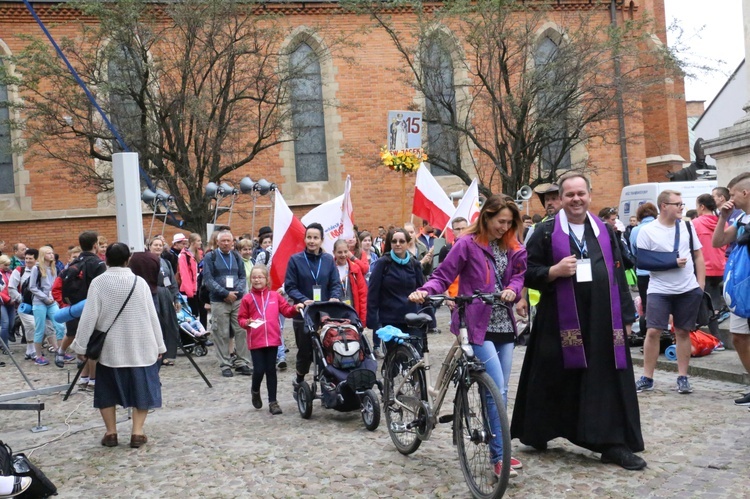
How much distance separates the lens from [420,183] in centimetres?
1564

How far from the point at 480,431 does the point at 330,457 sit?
1770mm

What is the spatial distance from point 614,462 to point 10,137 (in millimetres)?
24389

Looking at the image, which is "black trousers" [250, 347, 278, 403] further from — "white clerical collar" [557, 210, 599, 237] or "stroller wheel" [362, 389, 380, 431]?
"white clerical collar" [557, 210, 599, 237]

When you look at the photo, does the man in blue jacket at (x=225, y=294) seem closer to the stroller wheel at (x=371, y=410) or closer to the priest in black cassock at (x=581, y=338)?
the stroller wheel at (x=371, y=410)

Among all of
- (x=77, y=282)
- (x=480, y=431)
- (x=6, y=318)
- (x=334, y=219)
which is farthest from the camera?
(x=6, y=318)

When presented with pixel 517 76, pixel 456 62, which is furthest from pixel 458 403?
pixel 456 62

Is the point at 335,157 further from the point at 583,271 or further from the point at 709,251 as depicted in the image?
the point at 583,271

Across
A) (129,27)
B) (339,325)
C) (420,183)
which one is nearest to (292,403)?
(339,325)

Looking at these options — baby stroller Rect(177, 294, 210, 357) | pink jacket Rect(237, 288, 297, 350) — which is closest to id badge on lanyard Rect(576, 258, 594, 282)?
pink jacket Rect(237, 288, 297, 350)

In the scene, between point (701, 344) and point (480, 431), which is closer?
point (480, 431)

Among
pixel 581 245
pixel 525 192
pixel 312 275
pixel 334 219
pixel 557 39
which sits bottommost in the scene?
pixel 312 275

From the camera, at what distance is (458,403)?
18.7 feet

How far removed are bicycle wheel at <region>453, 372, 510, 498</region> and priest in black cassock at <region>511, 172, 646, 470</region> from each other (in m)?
0.73

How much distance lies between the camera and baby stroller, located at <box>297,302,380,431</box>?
25.8 feet
